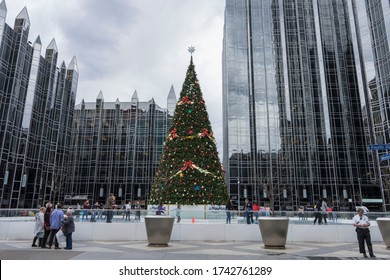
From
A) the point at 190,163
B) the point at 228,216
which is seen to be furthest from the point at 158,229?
the point at 190,163

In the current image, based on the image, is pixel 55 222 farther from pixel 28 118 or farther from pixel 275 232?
pixel 28 118

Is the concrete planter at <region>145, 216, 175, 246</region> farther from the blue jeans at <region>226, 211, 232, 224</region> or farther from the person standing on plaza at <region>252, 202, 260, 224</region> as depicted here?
the person standing on plaza at <region>252, 202, 260, 224</region>

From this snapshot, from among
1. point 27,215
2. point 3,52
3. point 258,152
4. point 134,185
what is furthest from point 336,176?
point 3,52

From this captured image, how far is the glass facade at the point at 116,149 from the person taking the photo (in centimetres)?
5853

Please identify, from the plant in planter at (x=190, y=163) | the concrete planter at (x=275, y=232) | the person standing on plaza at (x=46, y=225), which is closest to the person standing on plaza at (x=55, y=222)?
the person standing on plaza at (x=46, y=225)

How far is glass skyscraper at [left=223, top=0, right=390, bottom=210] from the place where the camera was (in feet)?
170

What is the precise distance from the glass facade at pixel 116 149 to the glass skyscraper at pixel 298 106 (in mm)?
16372

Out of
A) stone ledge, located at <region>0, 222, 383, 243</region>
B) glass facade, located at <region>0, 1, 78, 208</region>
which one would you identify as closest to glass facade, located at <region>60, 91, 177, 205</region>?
glass facade, located at <region>0, 1, 78, 208</region>

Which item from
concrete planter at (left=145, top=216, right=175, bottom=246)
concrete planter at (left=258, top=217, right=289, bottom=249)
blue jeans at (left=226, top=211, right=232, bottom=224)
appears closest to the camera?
concrete planter at (left=258, top=217, right=289, bottom=249)

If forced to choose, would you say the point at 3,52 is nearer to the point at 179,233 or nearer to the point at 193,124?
the point at 193,124

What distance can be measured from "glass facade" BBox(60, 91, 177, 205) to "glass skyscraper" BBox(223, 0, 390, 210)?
16.4 meters

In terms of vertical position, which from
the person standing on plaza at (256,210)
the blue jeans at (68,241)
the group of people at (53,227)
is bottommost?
the blue jeans at (68,241)

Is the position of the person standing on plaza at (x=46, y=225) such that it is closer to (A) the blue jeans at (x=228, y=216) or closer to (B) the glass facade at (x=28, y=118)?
(A) the blue jeans at (x=228, y=216)

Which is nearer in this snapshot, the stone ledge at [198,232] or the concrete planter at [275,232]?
the concrete planter at [275,232]
